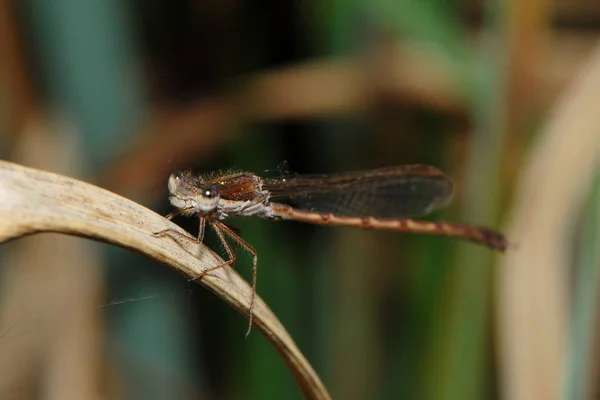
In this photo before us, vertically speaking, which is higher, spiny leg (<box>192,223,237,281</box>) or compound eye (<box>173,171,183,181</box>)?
compound eye (<box>173,171,183,181</box>)

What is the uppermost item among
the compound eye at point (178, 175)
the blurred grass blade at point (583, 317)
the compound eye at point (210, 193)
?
the compound eye at point (178, 175)

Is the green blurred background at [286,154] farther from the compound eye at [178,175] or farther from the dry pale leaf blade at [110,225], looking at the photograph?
the dry pale leaf blade at [110,225]

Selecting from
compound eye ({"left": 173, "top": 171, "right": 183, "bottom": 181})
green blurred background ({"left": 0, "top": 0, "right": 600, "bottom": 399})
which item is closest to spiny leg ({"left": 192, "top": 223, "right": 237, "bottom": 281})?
compound eye ({"left": 173, "top": 171, "right": 183, "bottom": 181})

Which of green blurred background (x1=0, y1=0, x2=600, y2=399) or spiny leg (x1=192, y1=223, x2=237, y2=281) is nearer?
spiny leg (x1=192, y1=223, x2=237, y2=281)

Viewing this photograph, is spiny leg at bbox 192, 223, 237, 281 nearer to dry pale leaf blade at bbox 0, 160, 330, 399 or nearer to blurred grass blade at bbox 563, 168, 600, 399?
dry pale leaf blade at bbox 0, 160, 330, 399

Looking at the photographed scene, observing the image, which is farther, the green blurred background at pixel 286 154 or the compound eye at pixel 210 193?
the green blurred background at pixel 286 154

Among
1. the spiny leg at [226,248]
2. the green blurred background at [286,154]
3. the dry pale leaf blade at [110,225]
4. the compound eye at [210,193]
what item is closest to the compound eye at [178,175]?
the compound eye at [210,193]

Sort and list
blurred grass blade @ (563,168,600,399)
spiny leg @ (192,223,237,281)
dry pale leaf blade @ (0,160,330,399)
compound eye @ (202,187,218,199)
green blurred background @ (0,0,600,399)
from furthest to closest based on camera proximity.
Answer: green blurred background @ (0,0,600,399)
compound eye @ (202,187,218,199)
blurred grass blade @ (563,168,600,399)
spiny leg @ (192,223,237,281)
dry pale leaf blade @ (0,160,330,399)
